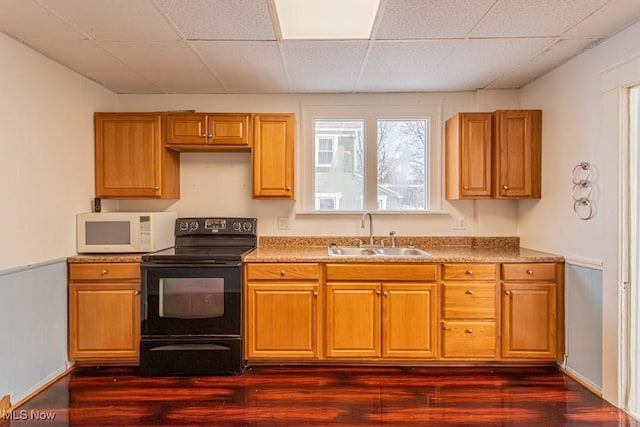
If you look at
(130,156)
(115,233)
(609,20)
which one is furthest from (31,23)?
(609,20)

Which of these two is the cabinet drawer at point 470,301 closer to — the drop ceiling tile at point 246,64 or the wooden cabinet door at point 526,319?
the wooden cabinet door at point 526,319

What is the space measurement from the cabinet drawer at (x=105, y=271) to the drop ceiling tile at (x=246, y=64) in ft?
5.19

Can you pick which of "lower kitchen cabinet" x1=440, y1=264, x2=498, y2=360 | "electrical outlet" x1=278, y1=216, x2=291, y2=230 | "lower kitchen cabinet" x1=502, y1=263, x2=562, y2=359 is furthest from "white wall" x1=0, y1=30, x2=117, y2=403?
"lower kitchen cabinet" x1=502, y1=263, x2=562, y2=359

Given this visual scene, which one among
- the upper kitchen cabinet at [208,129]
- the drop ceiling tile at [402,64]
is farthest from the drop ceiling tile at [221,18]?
the upper kitchen cabinet at [208,129]

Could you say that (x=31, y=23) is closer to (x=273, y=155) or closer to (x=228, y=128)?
(x=228, y=128)

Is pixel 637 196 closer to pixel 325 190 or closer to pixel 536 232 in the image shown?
pixel 536 232

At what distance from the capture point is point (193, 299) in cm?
271

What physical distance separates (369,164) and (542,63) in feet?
4.90

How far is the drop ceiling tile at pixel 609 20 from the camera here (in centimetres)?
194

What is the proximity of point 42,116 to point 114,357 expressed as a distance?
1.76 meters

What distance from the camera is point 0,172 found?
86.4 inches

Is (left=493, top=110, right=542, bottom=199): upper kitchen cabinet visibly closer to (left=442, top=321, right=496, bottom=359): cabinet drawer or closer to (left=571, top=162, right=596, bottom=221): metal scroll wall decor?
(left=571, top=162, right=596, bottom=221): metal scroll wall decor

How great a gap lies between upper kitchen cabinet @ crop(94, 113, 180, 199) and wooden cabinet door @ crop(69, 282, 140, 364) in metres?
0.79

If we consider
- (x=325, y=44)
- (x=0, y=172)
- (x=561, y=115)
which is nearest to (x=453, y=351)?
(x=561, y=115)
